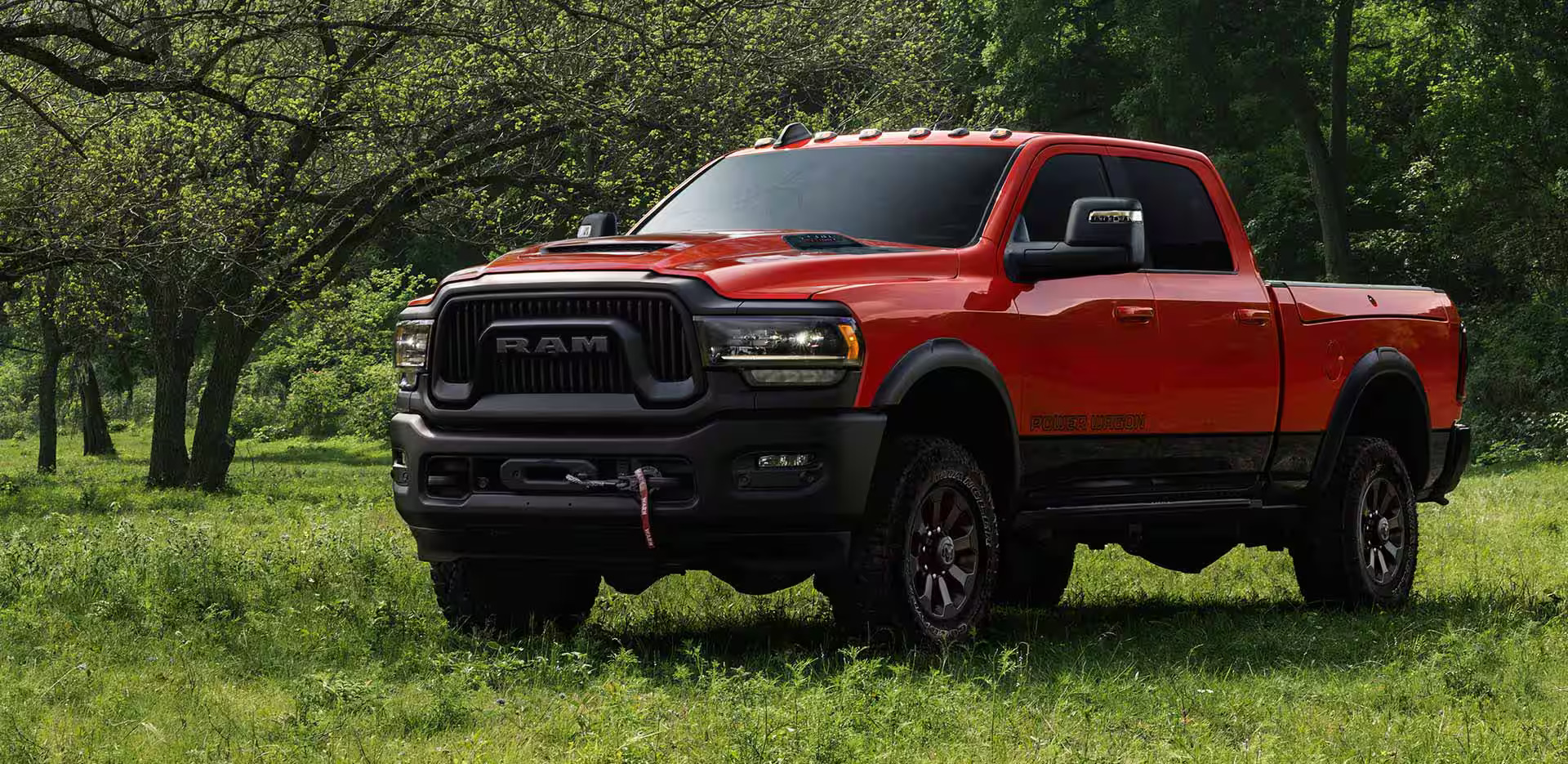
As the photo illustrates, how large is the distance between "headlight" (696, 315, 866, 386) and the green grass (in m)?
0.96

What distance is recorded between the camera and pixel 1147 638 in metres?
7.98

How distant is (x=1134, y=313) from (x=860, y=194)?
48.3 inches

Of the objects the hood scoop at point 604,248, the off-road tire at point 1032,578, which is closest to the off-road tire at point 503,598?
the hood scoop at point 604,248

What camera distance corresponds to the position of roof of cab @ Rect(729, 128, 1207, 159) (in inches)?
309

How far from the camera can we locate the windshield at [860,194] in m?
7.53

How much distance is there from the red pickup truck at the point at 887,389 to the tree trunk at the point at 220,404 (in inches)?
680

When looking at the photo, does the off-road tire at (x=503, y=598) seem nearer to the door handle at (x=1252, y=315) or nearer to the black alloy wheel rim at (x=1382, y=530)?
the door handle at (x=1252, y=315)

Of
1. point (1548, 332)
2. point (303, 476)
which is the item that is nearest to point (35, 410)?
point (303, 476)

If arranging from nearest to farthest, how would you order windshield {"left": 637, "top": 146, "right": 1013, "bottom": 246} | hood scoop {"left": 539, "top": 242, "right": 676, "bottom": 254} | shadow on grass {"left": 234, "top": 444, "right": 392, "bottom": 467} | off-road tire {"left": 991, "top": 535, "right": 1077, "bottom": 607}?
hood scoop {"left": 539, "top": 242, "right": 676, "bottom": 254} → windshield {"left": 637, "top": 146, "right": 1013, "bottom": 246} → off-road tire {"left": 991, "top": 535, "right": 1077, "bottom": 607} → shadow on grass {"left": 234, "top": 444, "right": 392, "bottom": 467}

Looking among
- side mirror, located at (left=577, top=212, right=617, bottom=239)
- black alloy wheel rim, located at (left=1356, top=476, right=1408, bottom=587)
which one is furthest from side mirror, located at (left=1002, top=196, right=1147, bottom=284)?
black alloy wheel rim, located at (left=1356, top=476, right=1408, bottom=587)

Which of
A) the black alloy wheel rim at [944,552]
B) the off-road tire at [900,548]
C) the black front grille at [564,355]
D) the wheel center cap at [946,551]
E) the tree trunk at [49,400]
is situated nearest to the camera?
the black front grille at [564,355]

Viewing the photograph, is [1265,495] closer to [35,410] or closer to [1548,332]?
[1548,332]

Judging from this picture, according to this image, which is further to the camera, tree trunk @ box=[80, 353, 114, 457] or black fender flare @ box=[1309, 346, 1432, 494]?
tree trunk @ box=[80, 353, 114, 457]

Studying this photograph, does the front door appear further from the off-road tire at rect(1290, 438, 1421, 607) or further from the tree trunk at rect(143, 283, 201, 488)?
the tree trunk at rect(143, 283, 201, 488)
